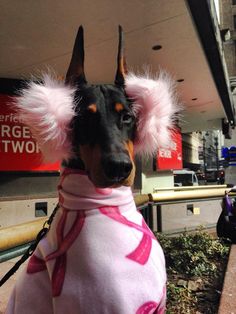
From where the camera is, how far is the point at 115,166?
55.4 inches

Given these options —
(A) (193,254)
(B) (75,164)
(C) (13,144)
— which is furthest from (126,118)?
(C) (13,144)

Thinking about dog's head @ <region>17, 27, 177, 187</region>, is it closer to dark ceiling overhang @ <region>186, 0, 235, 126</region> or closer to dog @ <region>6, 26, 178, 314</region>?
dog @ <region>6, 26, 178, 314</region>

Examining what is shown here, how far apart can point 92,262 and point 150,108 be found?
769mm

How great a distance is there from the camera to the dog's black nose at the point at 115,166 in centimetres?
141

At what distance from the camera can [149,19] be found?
17.6ft

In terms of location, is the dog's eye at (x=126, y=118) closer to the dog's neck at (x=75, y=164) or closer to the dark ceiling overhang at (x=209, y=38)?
the dog's neck at (x=75, y=164)

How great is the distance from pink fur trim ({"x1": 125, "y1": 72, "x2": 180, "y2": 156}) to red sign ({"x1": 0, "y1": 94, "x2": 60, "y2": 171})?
18.3 ft

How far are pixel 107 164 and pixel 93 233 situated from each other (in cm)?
29

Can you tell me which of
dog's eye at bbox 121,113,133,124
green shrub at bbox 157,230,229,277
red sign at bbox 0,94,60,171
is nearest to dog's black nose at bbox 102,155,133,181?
dog's eye at bbox 121,113,133,124

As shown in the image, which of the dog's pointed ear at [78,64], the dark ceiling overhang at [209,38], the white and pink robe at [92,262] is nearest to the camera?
the white and pink robe at [92,262]

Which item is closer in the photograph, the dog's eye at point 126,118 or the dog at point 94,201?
the dog at point 94,201

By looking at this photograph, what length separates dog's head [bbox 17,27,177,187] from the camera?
1.47 m

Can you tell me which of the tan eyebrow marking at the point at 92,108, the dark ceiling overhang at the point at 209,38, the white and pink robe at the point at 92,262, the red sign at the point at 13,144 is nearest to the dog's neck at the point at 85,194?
the white and pink robe at the point at 92,262

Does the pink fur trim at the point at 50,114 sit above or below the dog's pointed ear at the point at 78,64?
below
